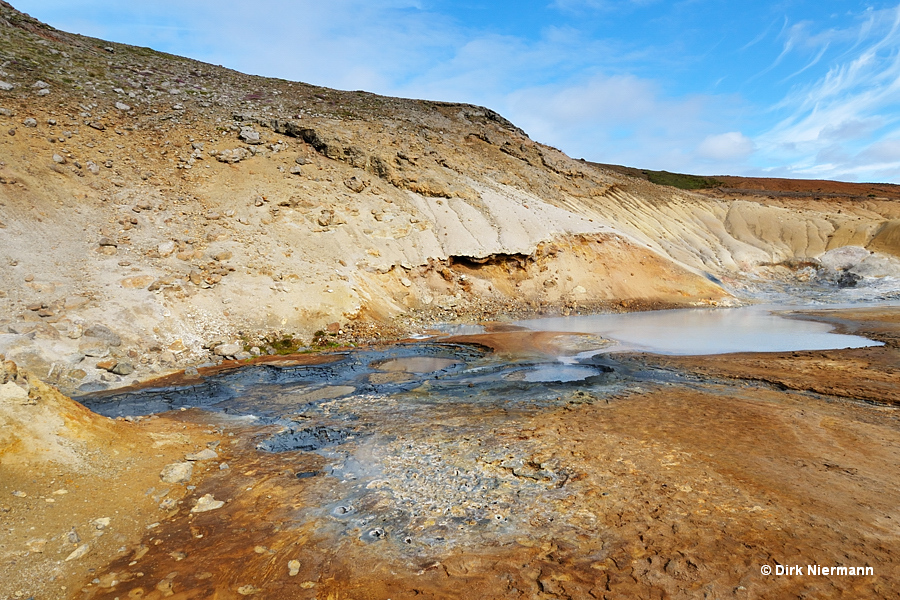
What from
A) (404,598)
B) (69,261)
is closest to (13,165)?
(69,261)

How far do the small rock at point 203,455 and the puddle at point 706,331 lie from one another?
33.3ft

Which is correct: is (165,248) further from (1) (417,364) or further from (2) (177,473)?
(2) (177,473)

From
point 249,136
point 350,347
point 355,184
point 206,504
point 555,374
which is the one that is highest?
point 249,136

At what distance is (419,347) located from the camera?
574 inches

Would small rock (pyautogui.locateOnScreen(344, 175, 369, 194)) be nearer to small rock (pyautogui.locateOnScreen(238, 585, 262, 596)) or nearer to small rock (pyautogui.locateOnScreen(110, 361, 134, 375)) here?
small rock (pyautogui.locateOnScreen(110, 361, 134, 375))

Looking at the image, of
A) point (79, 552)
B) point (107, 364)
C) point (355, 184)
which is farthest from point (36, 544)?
point (355, 184)

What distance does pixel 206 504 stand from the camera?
5.46 m

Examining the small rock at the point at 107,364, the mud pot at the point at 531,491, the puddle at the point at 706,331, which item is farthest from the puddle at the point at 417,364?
the small rock at the point at 107,364

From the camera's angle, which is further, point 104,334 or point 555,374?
point 104,334

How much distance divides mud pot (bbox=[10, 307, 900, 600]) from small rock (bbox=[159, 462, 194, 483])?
0.20 m

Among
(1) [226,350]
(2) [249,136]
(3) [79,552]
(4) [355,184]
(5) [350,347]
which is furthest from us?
(2) [249,136]

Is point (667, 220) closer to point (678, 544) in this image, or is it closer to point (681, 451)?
point (681, 451)

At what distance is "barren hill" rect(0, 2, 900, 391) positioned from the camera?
42.1 feet

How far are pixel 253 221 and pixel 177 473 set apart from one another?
12.9 m
